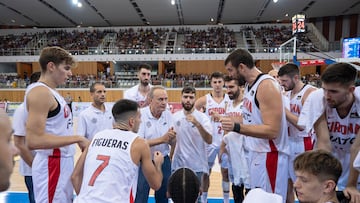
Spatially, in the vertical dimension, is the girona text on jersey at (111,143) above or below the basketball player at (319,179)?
above

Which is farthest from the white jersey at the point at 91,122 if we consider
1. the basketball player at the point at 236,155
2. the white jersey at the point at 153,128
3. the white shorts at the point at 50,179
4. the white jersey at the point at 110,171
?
the white jersey at the point at 110,171

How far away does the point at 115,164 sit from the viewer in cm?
228

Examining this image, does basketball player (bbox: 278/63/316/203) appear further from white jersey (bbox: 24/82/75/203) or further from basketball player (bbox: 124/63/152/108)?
white jersey (bbox: 24/82/75/203)

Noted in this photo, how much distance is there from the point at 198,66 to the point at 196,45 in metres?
3.17

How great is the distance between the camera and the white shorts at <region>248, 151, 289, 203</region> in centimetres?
285

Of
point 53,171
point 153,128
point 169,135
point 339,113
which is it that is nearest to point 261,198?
point 339,113

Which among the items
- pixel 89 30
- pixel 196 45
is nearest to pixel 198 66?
pixel 196 45

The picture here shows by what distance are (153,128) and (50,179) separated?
158cm

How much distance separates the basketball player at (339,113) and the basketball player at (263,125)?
321 millimetres

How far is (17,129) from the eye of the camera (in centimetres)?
289

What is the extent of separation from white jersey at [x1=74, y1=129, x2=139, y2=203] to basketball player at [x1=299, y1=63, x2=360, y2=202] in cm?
152

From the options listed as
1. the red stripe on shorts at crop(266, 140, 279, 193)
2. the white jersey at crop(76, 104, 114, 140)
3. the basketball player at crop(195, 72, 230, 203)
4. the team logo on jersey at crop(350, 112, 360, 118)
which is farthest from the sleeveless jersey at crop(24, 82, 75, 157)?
the team logo on jersey at crop(350, 112, 360, 118)

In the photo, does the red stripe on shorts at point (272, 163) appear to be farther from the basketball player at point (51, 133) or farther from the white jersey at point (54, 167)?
the white jersey at point (54, 167)

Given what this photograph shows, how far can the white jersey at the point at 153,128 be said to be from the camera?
3.96 m
